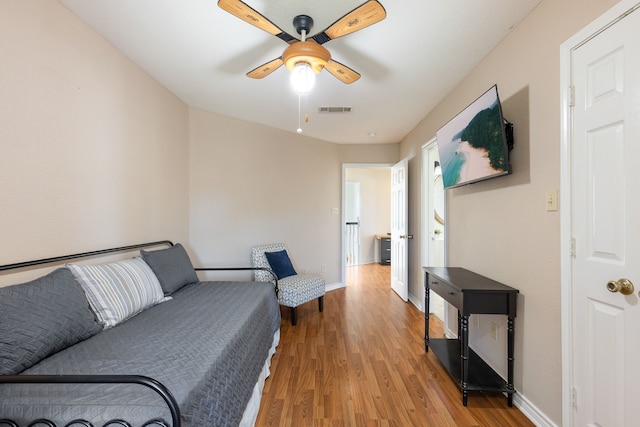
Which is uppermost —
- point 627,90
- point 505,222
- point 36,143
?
point 627,90

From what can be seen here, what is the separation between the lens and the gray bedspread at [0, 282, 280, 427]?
3.05ft

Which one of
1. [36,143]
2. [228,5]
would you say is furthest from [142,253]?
[228,5]

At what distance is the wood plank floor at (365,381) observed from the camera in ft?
5.55

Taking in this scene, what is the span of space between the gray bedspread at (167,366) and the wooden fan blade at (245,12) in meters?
1.66

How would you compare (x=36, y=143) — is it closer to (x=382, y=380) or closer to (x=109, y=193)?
(x=109, y=193)

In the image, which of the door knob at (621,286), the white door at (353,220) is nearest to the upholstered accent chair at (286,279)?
the door knob at (621,286)

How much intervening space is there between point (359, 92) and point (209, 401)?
2.73m

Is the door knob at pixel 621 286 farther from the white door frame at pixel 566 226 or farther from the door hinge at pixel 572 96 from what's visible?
the door hinge at pixel 572 96

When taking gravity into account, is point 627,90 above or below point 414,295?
above

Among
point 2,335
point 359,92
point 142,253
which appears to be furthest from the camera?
point 359,92

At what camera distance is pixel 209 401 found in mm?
1141

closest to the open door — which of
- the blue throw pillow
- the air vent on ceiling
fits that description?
the air vent on ceiling

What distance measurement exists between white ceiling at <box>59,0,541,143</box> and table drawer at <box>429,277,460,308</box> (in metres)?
1.62

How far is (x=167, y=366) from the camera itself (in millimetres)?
1195
